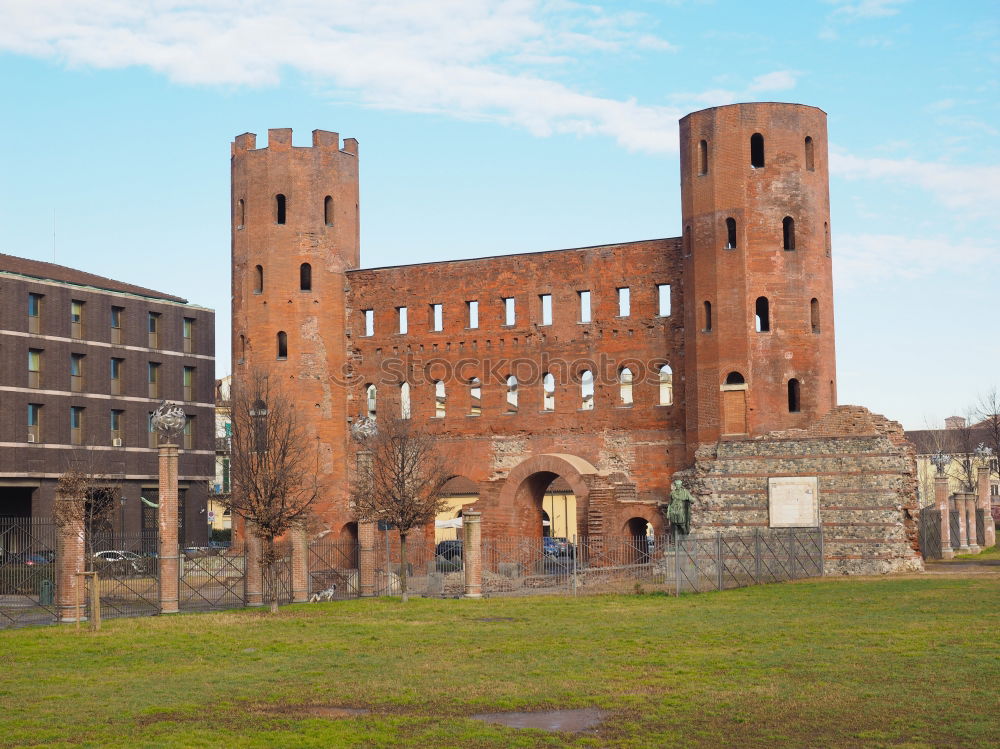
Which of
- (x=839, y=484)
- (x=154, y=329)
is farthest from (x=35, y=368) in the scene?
(x=839, y=484)

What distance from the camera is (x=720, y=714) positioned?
46.8 ft

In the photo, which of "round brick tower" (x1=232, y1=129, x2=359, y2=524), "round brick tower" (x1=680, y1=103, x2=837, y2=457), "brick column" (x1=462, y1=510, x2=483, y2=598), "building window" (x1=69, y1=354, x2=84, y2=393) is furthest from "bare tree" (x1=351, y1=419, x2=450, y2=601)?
"building window" (x1=69, y1=354, x2=84, y2=393)

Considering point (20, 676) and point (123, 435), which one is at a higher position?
point (123, 435)

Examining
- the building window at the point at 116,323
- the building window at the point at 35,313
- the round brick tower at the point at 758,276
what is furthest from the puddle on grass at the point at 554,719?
the building window at the point at 116,323

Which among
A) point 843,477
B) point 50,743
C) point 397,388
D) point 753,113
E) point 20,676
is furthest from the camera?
point 397,388

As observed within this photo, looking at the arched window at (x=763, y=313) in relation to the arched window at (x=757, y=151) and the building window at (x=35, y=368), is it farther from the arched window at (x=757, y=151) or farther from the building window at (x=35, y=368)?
the building window at (x=35, y=368)

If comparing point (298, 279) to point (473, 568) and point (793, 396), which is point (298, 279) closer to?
point (473, 568)

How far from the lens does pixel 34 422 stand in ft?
173

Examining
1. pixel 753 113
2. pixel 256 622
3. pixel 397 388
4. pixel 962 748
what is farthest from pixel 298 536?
pixel 962 748

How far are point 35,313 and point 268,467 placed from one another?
2536 cm

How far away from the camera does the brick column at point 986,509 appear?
57.2 m

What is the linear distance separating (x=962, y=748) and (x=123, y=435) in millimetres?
48436

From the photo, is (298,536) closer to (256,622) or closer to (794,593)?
A: (256,622)

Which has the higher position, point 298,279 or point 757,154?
point 757,154
